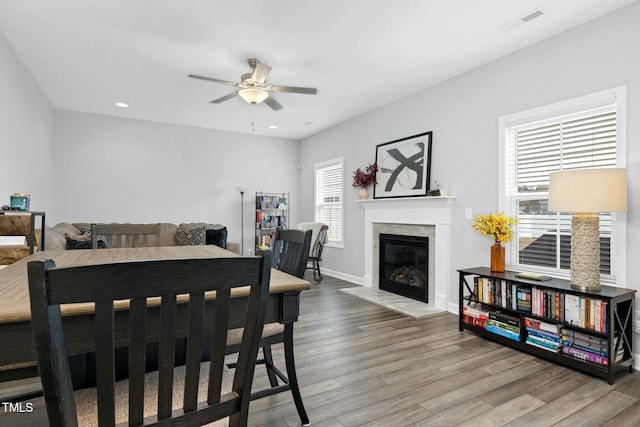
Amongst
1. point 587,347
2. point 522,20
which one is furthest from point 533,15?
point 587,347

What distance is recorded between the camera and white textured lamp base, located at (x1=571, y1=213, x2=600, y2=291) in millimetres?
2541

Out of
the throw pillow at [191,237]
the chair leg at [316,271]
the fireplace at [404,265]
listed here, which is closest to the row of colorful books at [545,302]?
the fireplace at [404,265]

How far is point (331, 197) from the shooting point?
21.4ft

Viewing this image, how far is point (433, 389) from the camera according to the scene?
2.24 metres

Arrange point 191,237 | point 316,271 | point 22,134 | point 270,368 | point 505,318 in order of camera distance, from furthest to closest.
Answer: point 316,271 < point 191,237 < point 22,134 < point 505,318 < point 270,368

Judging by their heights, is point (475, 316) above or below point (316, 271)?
above

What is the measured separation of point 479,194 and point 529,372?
1803 millimetres

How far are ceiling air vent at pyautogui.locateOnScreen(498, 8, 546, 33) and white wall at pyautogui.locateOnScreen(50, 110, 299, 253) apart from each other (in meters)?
4.95

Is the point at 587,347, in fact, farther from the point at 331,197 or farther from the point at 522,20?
the point at 331,197

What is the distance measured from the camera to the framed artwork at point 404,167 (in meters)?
4.37

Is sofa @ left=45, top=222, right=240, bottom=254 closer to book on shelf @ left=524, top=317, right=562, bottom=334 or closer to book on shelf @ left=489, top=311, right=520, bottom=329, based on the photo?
book on shelf @ left=489, top=311, right=520, bottom=329

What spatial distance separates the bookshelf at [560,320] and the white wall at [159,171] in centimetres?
485

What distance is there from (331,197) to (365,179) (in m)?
1.37

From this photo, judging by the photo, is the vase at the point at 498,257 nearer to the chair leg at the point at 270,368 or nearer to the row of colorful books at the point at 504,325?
the row of colorful books at the point at 504,325
